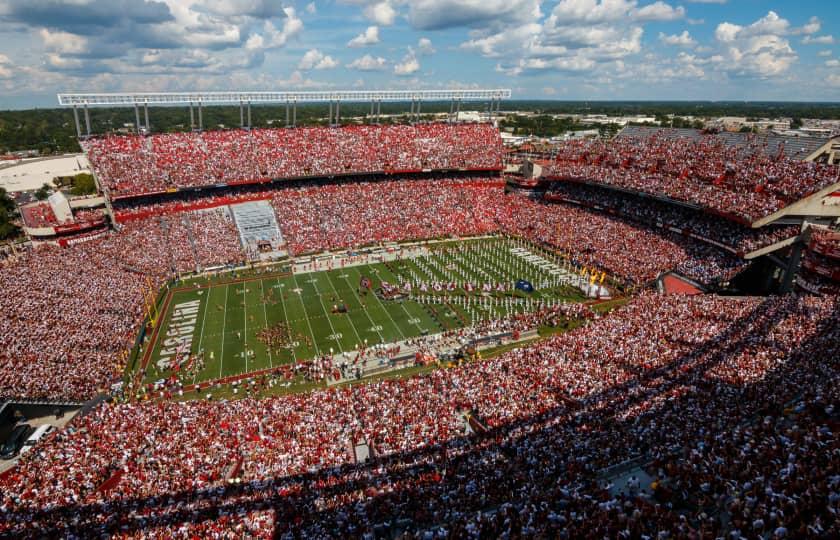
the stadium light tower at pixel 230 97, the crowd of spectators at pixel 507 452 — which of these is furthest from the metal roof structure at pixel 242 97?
the crowd of spectators at pixel 507 452

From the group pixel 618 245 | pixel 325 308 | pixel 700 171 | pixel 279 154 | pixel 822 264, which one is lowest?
pixel 325 308

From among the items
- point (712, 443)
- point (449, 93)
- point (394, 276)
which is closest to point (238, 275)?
point (394, 276)

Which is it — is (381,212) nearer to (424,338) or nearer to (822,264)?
(424,338)

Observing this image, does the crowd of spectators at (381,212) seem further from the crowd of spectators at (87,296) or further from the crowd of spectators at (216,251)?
the crowd of spectators at (87,296)

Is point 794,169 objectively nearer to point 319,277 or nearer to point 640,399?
point 640,399

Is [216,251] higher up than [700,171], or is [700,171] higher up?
[700,171]

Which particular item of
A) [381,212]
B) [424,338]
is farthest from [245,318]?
[381,212]

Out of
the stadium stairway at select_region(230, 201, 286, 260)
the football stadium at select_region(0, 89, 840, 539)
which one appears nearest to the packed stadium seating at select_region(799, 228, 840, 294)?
the football stadium at select_region(0, 89, 840, 539)
